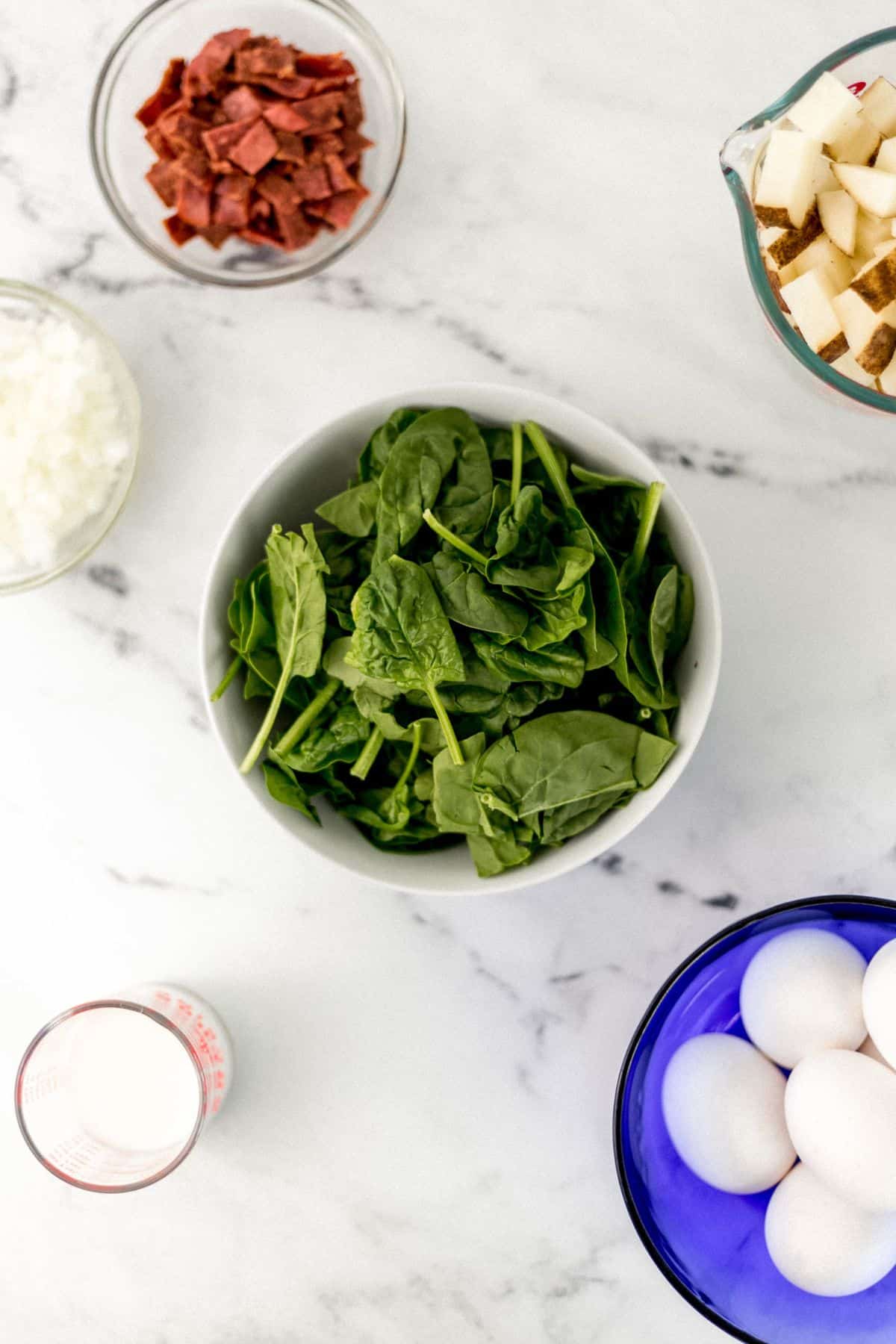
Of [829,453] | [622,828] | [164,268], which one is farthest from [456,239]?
[622,828]

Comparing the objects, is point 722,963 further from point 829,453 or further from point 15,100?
point 15,100

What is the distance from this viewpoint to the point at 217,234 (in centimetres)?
107

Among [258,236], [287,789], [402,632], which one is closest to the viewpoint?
[402,632]

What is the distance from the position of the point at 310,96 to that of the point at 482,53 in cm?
18

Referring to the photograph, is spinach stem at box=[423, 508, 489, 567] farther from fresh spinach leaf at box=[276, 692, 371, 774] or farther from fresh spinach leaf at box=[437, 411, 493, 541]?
fresh spinach leaf at box=[276, 692, 371, 774]

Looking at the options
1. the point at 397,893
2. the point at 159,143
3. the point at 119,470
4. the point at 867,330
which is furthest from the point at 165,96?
the point at 397,893

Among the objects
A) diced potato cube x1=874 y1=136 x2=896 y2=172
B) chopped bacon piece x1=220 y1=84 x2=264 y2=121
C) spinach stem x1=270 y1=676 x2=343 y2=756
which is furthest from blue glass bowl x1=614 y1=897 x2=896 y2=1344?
chopped bacon piece x1=220 y1=84 x2=264 y2=121

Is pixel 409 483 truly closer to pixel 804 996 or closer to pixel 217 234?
pixel 217 234

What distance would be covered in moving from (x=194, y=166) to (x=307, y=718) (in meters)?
0.51

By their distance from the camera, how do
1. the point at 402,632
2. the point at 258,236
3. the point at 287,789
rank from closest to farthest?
the point at 402,632
the point at 287,789
the point at 258,236

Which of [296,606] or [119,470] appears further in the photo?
[119,470]

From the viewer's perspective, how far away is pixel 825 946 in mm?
979

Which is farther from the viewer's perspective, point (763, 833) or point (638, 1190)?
point (763, 833)

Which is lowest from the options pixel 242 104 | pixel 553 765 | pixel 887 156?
pixel 553 765
